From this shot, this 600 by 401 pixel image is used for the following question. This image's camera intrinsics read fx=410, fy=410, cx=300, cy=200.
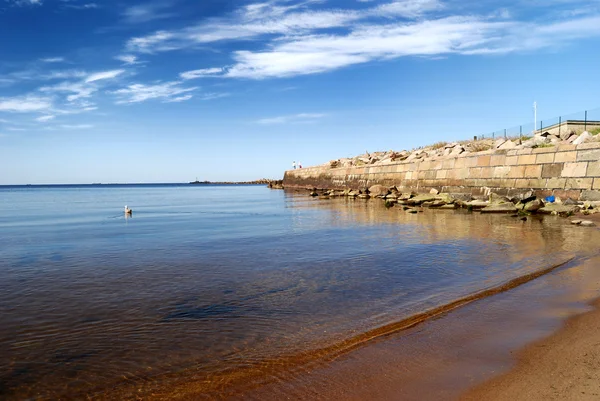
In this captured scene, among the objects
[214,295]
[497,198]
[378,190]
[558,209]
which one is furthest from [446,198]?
[214,295]

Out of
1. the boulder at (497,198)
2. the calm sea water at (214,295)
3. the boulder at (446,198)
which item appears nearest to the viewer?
the calm sea water at (214,295)

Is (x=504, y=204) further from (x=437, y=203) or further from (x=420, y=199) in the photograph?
(x=420, y=199)

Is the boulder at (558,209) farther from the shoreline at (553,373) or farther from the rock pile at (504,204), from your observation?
the shoreline at (553,373)

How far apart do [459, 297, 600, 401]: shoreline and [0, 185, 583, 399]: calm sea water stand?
1.47 m

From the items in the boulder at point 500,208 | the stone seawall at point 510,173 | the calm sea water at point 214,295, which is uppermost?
the stone seawall at point 510,173

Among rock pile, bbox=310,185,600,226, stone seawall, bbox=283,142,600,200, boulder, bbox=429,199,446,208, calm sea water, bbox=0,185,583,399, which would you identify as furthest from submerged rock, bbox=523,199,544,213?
boulder, bbox=429,199,446,208

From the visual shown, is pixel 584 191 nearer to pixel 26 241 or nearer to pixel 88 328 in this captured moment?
pixel 88 328

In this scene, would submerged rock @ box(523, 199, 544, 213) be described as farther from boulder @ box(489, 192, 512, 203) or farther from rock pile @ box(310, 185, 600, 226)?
boulder @ box(489, 192, 512, 203)

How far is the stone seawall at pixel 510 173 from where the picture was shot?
51.3ft

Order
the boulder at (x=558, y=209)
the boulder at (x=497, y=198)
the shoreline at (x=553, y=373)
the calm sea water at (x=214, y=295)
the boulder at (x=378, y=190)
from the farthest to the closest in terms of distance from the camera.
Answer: the boulder at (x=378, y=190) → the boulder at (x=497, y=198) → the boulder at (x=558, y=209) → the calm sea water at (x=214, y=295) → the shoreline at (x=553, y=373)

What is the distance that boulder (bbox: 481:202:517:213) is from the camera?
17.0 meters

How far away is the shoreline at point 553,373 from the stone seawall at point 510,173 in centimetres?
1406

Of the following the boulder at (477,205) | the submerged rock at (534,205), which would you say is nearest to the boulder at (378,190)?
the boulder at (477,205)

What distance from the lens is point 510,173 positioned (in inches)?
771
